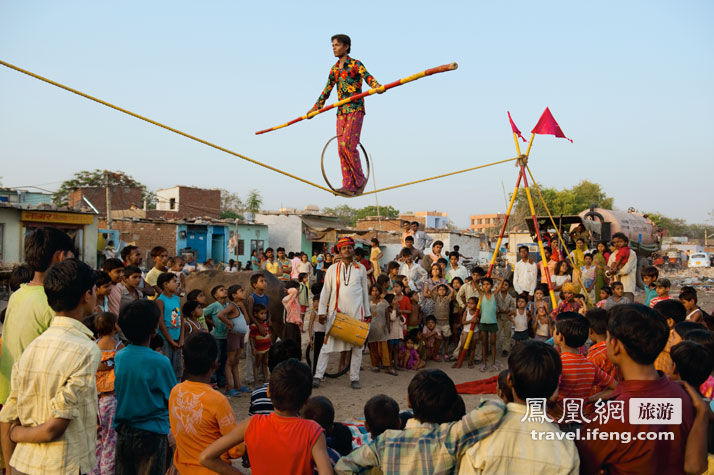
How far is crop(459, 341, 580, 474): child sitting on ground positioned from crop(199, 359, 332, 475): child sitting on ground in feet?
1.94

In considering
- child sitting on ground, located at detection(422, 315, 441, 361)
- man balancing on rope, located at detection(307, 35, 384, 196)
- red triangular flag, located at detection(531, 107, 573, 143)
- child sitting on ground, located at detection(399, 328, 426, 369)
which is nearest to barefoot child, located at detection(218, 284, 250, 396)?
man balancing on rope, located at detection(307, 35, 384, 196)

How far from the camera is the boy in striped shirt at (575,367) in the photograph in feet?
9.77

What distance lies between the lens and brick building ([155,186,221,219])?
2961 centimetres

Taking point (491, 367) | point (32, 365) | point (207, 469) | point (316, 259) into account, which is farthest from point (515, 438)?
point (316, 259)

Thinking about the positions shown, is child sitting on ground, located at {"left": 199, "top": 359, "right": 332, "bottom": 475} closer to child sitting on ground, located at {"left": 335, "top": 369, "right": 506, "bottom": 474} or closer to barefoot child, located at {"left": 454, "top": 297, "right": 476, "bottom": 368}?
child sitting on ground, located at {"left": 335, "top": 369, "right": 506, "bottom": 474}

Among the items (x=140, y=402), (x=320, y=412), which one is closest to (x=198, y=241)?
(x=140, y=402)

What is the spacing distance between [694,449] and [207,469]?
2041mm

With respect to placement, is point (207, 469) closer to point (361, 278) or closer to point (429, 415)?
point (429, 415)

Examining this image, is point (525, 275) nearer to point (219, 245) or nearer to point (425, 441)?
point (425, 441)

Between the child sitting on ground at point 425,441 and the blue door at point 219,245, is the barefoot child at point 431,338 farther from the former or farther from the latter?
the blue door at point 219,245

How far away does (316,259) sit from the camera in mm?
19672

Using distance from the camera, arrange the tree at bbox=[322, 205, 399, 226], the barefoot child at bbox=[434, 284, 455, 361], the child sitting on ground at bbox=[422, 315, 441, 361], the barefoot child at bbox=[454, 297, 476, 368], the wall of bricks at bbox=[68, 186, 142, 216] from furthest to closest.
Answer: the tree at bbox=[322, 205, 399, 226], the wall of bricks at bbox=[68, 186, 142, 216], the barefoot child at bbox=[434, 284, 455, 361], the child sitting on ground at bbox=[422, 315, 441, 361], the barefoot child at bbox=[454, 297, 476, 368]

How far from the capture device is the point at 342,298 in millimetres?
6035

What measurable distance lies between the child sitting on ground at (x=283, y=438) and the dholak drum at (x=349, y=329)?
11.6ft
